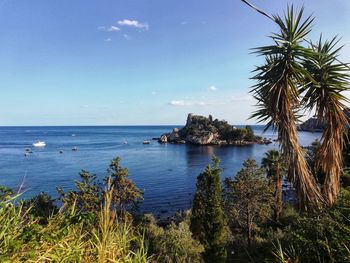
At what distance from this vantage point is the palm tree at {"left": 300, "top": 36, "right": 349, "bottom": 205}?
8.12 meters

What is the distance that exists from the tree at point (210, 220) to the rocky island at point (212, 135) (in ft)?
294

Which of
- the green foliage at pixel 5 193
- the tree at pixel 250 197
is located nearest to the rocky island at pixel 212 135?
the tree at pixel 250 197

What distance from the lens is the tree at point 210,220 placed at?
22.1 meters

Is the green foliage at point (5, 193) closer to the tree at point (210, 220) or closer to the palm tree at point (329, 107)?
the palm tree at point (329, 107)

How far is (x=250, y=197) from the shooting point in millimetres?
26266

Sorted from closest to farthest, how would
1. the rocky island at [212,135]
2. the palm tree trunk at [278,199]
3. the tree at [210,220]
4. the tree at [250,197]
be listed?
1. the tree at [210,220]
2. the tree at [250,197]
3. the palm tree trunk at [278,199]
4. the rocky island at [212,135]

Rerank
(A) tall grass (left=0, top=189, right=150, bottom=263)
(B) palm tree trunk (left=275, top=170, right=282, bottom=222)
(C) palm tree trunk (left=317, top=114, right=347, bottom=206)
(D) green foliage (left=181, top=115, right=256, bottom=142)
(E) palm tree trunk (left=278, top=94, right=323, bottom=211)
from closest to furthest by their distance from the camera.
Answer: (A) tall grass (left=0, top=189, right=150, bottom=263) < (E) palm tree trunk (left=278, top=94, right=323, bottom=211) < (C) palm tree trunk (left=317, top=114, right=347, bottom=206) < (B) palm tree trunk (left=275, top=170, right=282, bottom=222) < (D) green foliage (left=181, top=115, right=256, bottom=142)

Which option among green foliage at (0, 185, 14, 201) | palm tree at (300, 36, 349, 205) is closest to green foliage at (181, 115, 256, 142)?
palm tree at (300, 36, 349, 205)

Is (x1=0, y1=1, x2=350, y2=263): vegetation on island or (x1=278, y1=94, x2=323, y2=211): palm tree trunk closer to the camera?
(x1=0, y1=1, x2=350, y2=263): vegetation on island

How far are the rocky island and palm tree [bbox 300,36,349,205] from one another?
105 m

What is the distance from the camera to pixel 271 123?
828cm

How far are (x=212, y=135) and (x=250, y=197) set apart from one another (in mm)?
89860

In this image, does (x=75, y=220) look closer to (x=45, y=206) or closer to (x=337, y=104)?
(x=337, y=104)

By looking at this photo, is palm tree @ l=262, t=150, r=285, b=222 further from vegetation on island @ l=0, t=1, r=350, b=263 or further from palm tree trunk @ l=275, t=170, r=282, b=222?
vegetation on island @ l=0, t=1, r=350, b=263
